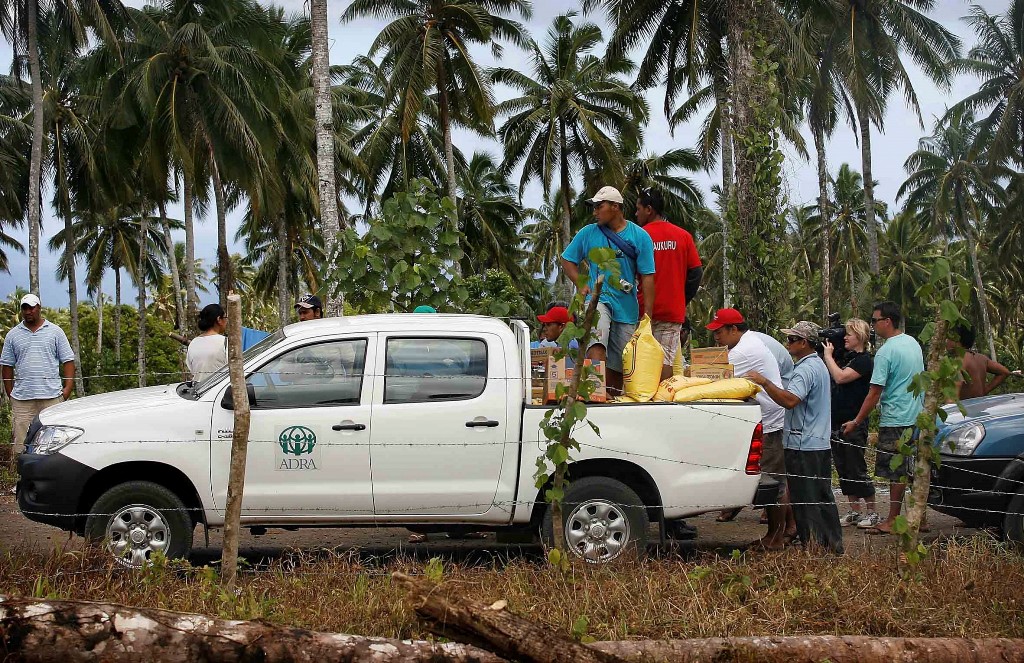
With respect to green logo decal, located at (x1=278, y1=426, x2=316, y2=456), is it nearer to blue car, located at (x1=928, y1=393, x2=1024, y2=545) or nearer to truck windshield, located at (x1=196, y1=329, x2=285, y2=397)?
truck windshield, located at (x1=196, y1=329, x2=285, y2=397)

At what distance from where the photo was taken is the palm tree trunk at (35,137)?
85.4ft

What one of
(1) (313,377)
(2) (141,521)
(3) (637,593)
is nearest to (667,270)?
(1) (313,377)

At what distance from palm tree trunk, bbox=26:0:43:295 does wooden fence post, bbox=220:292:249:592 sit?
23.0 m

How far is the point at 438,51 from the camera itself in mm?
28016

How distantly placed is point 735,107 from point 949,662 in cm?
1202

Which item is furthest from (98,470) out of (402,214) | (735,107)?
(735,107)

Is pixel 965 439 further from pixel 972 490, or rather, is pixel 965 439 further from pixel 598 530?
pixel 598 530

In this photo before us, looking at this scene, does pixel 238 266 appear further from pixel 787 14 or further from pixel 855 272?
pixel 787 14

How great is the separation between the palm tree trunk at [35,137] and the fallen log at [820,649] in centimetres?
2520

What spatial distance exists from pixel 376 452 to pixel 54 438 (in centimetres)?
198

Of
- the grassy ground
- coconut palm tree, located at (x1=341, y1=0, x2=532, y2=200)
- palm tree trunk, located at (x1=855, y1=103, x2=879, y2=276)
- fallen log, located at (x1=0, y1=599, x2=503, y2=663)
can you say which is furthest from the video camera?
palm tree trunk, located at (x1=855, y1=103, x2=879, y2=276)

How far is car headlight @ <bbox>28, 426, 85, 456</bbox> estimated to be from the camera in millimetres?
6504

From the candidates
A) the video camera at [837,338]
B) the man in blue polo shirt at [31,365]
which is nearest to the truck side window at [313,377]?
the man in blue polo shirt at [31,365]

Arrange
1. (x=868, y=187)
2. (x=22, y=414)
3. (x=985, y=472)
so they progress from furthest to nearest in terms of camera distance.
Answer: (x=868, y=187) → (x=22, y=414) → (x=985, y=472)
